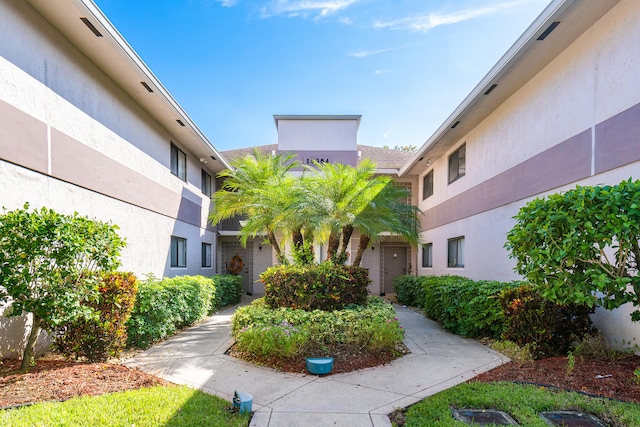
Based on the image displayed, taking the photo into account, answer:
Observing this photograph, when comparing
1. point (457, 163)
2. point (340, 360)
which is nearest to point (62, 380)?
point (340, 360)

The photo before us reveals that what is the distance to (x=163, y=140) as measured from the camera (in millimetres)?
11414

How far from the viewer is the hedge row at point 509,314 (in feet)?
19.6

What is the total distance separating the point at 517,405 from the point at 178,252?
450 inches

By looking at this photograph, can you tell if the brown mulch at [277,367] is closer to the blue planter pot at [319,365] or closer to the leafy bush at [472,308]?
the blue planter pot at [319,365]

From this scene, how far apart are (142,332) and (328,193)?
506 cm

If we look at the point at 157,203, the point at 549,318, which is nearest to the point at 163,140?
the point at 157,203

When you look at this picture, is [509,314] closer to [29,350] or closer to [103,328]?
[103,328]

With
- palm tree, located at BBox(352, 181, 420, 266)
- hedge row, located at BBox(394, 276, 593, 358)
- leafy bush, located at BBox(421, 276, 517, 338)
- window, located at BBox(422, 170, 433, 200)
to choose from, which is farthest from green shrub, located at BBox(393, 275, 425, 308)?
window, located at BBox(422, 170, 433, 200)

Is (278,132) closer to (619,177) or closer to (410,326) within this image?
(410,326)

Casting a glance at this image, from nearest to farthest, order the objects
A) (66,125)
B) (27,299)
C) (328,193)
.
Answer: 1. (27,299)
2. (66,125)
3. (328,193)

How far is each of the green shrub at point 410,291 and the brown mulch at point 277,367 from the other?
6.49 meters

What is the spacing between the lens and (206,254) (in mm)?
15898

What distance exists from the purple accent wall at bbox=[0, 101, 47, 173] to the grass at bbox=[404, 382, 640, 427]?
22.9ft

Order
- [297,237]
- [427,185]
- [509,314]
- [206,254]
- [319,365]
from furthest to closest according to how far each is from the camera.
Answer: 1. [427,185]
2. [206,254]
3. [297,237]
4. [509,314]
5. [319,365]
